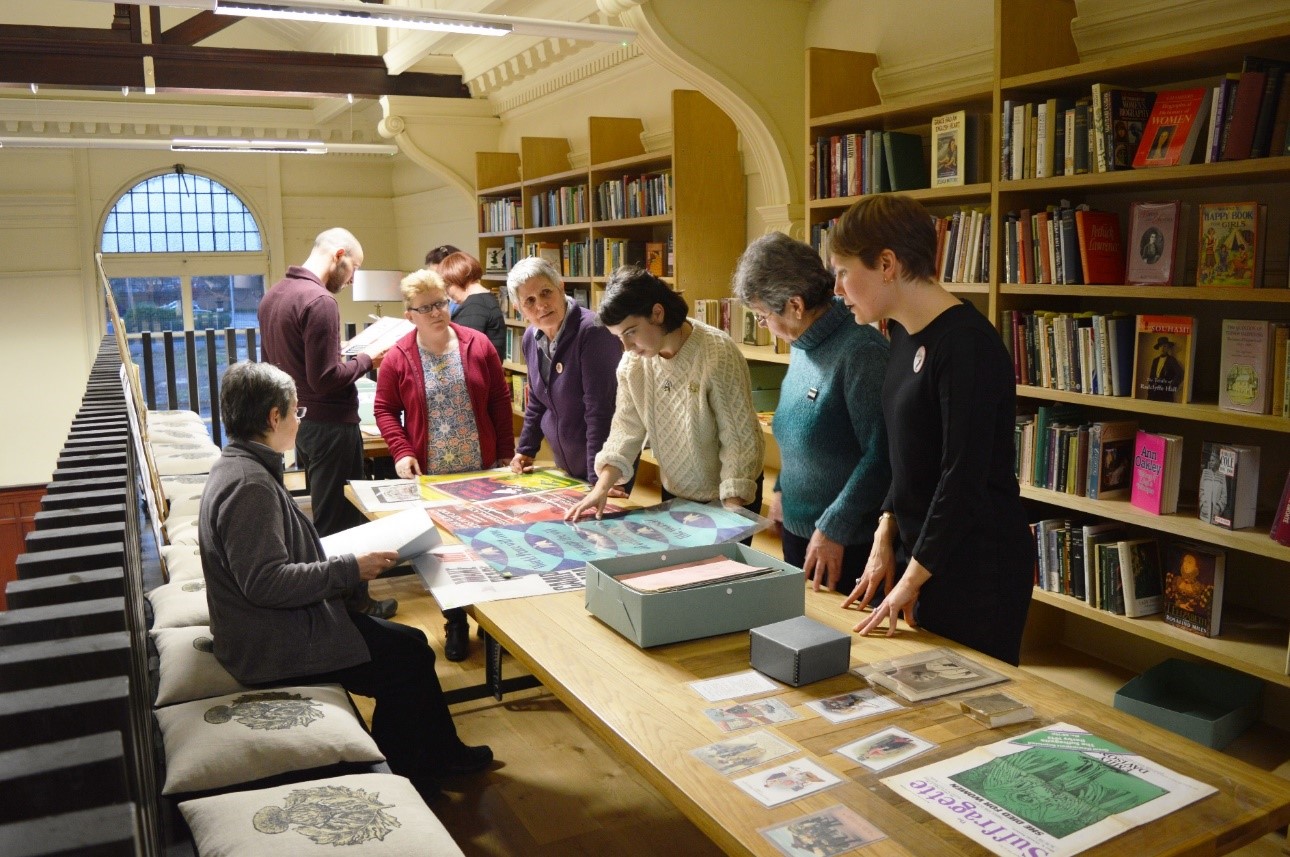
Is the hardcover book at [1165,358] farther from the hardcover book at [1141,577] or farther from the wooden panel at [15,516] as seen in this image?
the wooden panel at [15,516]

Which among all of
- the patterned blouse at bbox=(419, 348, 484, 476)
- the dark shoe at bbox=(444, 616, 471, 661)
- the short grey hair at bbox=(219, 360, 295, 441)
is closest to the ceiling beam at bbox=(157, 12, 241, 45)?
the patterned blouse at bbox=(419, 348, 484, 476)

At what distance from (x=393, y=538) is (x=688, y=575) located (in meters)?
0.85

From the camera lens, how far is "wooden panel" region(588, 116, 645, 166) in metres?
6.21

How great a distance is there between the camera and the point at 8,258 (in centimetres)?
1005

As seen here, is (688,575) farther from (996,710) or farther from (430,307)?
(430,307)

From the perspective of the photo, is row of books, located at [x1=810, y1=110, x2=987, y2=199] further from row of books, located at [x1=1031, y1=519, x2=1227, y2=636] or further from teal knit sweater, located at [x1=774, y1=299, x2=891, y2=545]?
teal knit sweater, located at [x1=774, y1=299, x2=891, y2=545]

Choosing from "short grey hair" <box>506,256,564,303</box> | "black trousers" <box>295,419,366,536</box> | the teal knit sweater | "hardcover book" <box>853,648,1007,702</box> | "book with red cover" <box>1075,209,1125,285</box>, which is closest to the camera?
"hardcover book" <box>853,648,1007,702</box>

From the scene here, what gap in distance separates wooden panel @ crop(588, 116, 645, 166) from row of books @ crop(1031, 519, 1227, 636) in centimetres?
379

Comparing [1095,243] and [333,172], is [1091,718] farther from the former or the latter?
[333,172]

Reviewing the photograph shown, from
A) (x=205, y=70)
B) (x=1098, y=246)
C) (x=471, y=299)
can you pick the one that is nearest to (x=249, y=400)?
(x=1098, y=246)

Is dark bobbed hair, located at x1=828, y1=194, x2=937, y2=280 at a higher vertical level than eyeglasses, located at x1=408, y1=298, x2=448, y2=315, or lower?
higher

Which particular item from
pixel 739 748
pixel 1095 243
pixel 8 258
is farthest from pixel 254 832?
pixel 8 258

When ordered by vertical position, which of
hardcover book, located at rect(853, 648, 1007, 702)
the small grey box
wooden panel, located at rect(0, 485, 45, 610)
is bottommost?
wooden panel, located at rect(0, 485, 45, 610)

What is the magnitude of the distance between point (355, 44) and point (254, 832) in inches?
308
